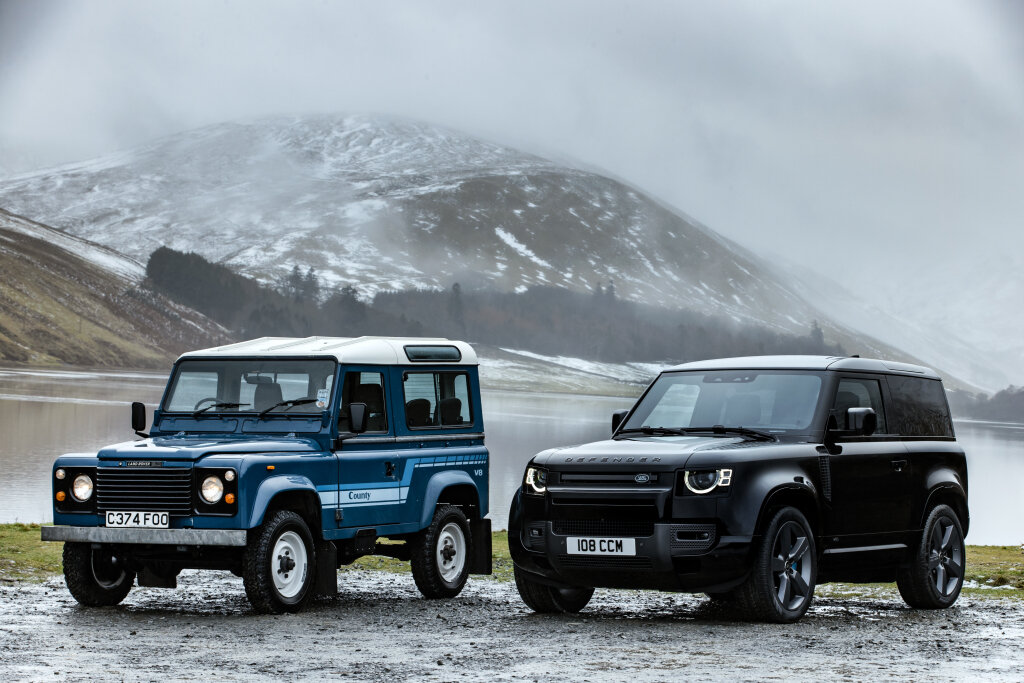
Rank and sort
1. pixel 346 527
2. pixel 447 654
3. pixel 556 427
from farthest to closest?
pixel 556 427
pixel 346 527
pixel 447 654

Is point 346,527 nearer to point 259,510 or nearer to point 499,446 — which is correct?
point 259,510

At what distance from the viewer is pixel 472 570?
15812 millimetres

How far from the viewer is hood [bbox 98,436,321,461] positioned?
12.9 meters

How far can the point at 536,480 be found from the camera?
41.2 feet

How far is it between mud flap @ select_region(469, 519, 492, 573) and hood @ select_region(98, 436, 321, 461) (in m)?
2.81

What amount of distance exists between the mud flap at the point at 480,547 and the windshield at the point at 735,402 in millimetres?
2881

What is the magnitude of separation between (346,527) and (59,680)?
17.0ft

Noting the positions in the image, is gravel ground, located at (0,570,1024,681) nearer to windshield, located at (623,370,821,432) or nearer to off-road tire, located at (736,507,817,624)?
off-road tire, located at (736,507,817,624)

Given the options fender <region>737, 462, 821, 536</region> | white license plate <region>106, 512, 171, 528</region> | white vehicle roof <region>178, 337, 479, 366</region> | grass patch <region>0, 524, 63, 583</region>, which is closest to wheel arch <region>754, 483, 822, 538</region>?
fender <region>737, 462, 821, 536</region>

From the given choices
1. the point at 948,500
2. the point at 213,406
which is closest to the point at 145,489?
the point at 213,406

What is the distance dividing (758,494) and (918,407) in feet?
11.0

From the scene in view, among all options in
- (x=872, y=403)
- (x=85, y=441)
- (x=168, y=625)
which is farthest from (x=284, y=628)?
(x=85, y=441)

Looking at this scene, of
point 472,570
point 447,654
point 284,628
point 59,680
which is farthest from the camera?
point 472,570

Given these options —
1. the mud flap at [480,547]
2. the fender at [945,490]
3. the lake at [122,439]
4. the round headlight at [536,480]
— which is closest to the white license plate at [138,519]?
the round headlight at [536,480]
